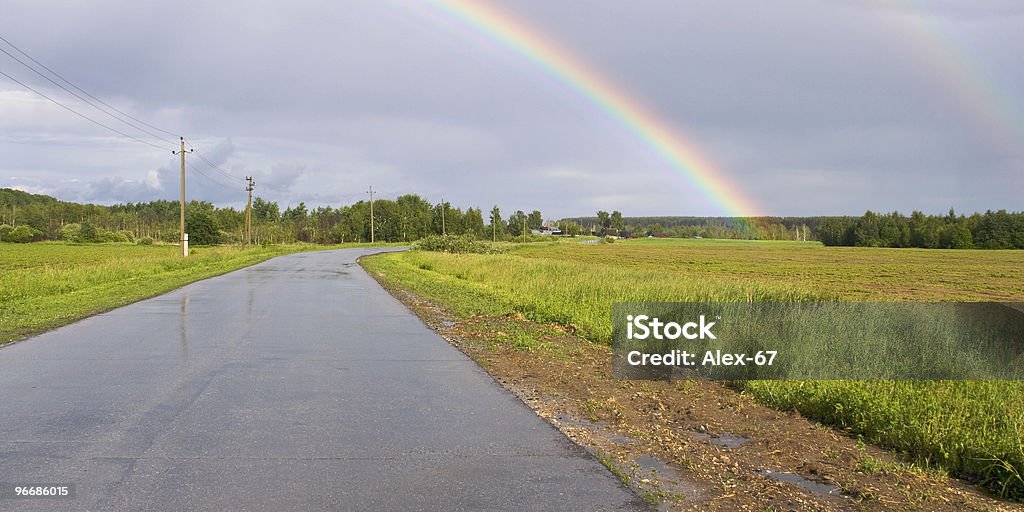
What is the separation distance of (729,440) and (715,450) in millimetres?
419

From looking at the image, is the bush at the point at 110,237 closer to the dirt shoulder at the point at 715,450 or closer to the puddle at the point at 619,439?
the dirt shoulder at the point at 715,450

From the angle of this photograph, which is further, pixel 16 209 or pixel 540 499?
pixel 16 209

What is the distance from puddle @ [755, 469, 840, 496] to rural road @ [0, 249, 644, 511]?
1224mm

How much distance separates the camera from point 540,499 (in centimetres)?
448

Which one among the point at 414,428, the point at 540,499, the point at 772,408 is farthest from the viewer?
the point at 772,408

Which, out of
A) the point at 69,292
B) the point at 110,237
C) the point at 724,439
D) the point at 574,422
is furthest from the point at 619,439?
the point at 110,237

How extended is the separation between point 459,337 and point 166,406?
6.22 metres

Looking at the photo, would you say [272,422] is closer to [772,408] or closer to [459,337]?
[772,408]

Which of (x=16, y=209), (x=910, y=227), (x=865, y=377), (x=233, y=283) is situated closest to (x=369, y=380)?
(x=865, y=377)

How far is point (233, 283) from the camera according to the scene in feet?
80.7

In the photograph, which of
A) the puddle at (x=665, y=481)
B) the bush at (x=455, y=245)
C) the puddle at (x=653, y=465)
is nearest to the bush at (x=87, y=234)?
the bush at (x=455, y=245)

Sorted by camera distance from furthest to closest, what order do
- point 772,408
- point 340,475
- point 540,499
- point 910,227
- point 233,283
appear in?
point 910,227, point 233,283, point 772,408, point 340,475, point 540,499

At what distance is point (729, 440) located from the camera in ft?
20.0

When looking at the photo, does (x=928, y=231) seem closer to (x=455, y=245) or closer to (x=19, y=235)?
(x=455, y=245)
